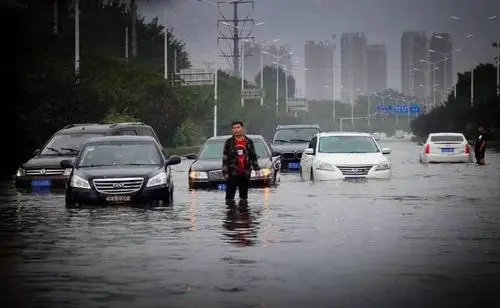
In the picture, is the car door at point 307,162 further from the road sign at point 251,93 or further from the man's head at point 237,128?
the road sign at point 251,93

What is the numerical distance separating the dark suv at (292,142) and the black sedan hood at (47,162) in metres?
13.9

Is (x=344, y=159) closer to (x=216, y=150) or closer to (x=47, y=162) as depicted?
(x=216, y=150)

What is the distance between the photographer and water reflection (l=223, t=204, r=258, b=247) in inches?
656

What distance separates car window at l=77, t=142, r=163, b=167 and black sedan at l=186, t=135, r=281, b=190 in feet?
16.5

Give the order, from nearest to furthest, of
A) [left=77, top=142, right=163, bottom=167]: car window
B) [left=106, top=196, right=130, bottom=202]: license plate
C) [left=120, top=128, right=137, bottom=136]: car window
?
1. [left=106, top=196, right=130, bottom=202]: license plate
2. [left=77, top=142, right=163, bottom=167]: car window
3. [left=120, top=128, right=137, bottom=136]: car window

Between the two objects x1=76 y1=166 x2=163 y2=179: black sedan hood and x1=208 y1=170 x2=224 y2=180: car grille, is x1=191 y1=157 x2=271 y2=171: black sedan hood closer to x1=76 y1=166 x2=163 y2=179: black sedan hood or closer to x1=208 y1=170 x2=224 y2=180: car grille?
x1=208 y1=170 x2=224 y2=180: car grille

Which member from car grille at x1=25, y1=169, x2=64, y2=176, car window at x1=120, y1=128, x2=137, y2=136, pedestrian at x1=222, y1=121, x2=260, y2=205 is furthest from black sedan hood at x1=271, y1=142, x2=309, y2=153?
pedestrian at x1=222, y1=121, x2=260, y2=205

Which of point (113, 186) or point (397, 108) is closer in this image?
point (113, 186)

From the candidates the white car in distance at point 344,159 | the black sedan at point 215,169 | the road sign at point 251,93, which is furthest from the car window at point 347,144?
the road sign at point 251,93

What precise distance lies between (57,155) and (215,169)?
14.7ft

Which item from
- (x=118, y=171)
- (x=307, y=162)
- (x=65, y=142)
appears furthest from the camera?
(x=307, y=162)

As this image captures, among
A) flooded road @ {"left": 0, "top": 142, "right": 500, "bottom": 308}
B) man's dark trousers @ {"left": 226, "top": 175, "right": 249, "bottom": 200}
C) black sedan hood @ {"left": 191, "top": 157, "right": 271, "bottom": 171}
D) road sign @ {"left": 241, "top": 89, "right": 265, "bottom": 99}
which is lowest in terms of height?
flooded road @ {"left": 0, "top": 142, "right": 500, "bottom": 308}

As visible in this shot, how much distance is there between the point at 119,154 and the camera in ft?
82.5

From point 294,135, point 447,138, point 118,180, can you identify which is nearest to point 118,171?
point 118,180
